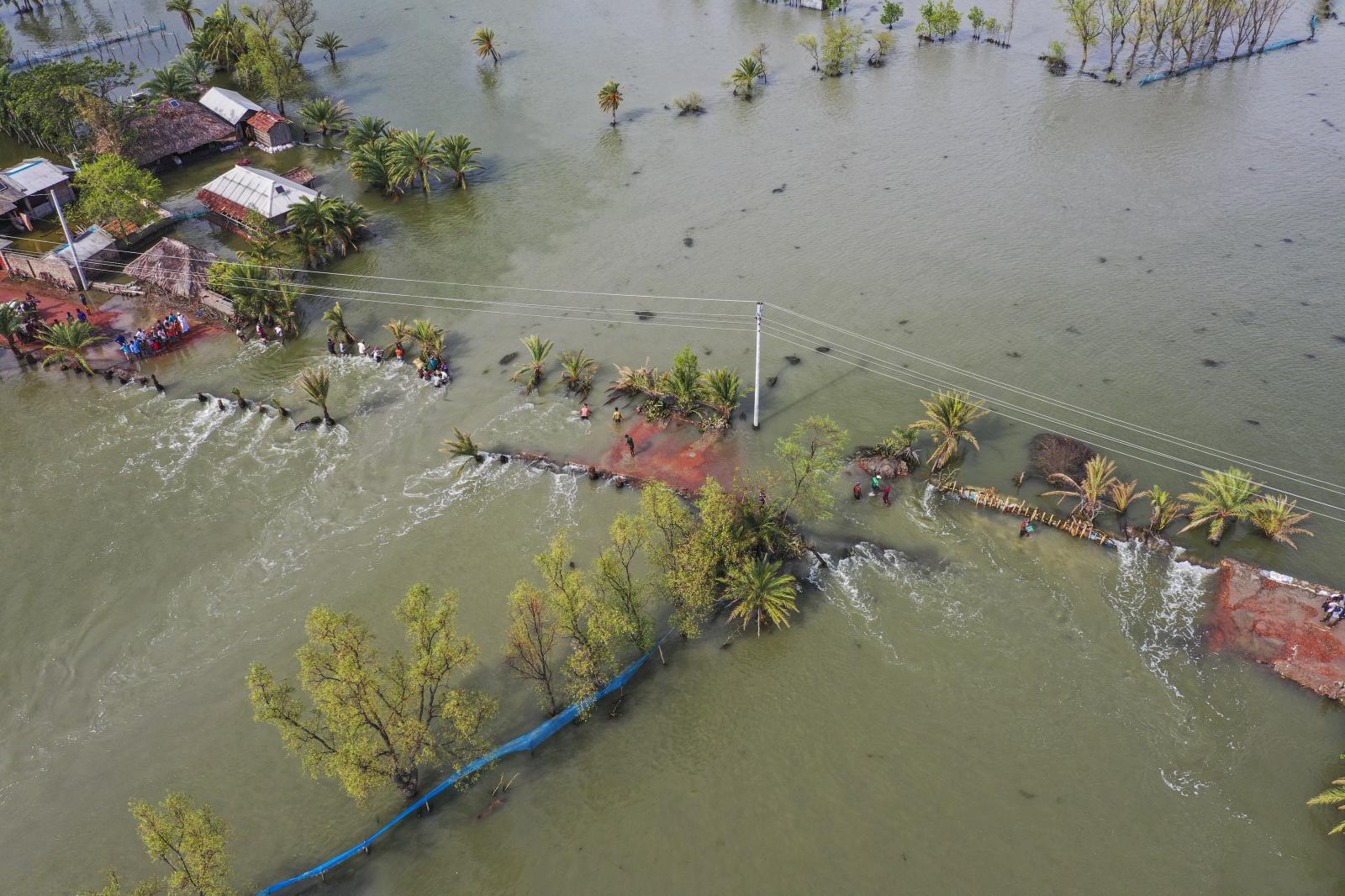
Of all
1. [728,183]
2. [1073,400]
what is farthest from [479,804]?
[728,183]

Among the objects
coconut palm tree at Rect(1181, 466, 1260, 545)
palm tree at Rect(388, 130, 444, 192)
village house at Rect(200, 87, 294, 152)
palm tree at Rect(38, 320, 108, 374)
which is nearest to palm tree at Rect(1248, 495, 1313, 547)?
coconut palm tree at Rect(1181, 466, 1260, 545)

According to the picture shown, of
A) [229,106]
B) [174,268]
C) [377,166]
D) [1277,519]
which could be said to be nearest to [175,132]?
[229,106]

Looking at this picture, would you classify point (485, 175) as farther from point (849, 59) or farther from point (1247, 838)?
point (1247, 838)

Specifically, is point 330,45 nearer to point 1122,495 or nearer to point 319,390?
point 319,390

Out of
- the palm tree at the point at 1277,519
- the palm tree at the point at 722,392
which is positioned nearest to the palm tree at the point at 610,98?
the palm tree at the point at 722,392

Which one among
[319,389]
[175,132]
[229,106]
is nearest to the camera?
[319,389]

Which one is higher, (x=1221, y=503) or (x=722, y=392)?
(x=722, y=392)
